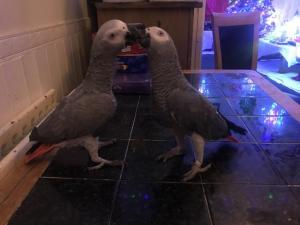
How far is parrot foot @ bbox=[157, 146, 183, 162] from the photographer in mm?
659

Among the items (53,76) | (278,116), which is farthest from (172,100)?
(53,76)

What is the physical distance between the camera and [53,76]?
3.26 feet

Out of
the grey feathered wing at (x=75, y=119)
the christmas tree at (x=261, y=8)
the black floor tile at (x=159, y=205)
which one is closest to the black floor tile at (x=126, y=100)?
the grey feathered wing at (x=75, y=119)

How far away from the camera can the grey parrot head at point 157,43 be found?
59 centimetres

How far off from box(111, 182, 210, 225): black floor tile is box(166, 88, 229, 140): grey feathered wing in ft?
0.42

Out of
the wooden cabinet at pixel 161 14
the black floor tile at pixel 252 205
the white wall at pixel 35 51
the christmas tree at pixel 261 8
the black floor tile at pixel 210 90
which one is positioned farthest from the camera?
the christmas tree at pixel 261 8

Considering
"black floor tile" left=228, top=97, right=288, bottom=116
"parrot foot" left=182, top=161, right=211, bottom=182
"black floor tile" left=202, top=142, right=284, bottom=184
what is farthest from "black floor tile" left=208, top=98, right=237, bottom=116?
"parrot foot" left=182, top=161, right=211, bottom=182

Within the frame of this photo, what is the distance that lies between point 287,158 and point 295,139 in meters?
0.11

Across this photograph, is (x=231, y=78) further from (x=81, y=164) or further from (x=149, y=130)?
(x=81, y=164)

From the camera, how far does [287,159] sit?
25.3 inches

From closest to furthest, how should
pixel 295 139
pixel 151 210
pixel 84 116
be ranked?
pixel 151 210 < pixel 84 116 < pixel 295 139

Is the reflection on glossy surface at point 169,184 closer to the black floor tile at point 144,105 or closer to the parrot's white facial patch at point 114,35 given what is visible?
the black floor tile at point 144,105

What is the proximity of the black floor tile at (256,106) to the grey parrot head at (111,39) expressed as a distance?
0.48 metres

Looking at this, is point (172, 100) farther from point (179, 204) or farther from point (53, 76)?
point (53, 76)
